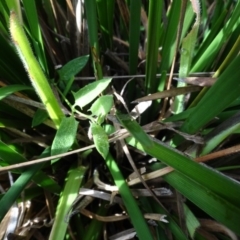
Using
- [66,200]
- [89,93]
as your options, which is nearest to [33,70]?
[89,93]

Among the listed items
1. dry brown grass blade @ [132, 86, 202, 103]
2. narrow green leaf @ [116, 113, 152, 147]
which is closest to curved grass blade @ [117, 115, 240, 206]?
narrow green leaf @ [116, 113, 152, 147]

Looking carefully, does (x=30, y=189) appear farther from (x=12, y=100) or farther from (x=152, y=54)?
(x=152, y=54)

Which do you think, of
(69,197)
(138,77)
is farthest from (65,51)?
(69,197)

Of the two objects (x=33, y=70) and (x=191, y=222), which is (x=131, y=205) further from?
(x=33, y=70)

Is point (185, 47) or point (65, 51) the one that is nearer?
point (185, 47)

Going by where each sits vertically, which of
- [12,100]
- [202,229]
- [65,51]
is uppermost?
[65,51]

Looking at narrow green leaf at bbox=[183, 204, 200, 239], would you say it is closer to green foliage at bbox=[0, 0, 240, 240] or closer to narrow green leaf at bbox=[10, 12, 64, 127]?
green foliage at bbox=[0, 0, 240, 240]

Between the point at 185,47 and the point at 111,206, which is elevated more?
the point at 185,47

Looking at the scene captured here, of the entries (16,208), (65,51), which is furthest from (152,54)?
(16,208)
